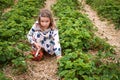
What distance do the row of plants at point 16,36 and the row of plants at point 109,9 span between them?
8.93 ft

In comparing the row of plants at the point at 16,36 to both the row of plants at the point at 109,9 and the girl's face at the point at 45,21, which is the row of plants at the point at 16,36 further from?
the row of plants at the point at 109,9

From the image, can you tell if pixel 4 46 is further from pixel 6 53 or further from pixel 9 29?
pixel 9 29

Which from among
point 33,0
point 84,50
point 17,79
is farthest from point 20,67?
point 33,0

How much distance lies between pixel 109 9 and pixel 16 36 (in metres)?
5.34

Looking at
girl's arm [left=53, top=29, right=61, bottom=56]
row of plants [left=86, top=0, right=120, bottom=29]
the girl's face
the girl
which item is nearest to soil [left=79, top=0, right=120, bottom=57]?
row of plants [left=86, top=0, right=120, bottom=29]

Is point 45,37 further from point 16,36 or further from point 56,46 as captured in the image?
point 16,36

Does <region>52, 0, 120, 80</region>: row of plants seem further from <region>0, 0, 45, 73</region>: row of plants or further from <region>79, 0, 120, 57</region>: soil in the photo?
<region>0, 0, 45, 73</region>: row of plants

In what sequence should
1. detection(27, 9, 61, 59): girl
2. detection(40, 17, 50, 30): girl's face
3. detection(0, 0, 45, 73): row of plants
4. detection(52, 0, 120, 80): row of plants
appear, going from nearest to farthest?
1. detection(52, 0, 120, 80): row of plants
2. detection(0, 0, 45, 73): row of plants
3. detection(40, 17, 50, 30): girl's face
4. detection(27, 9, 61, 59): girl

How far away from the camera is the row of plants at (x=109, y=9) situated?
10031 mm

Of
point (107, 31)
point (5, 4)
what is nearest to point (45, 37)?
point (107, 31)

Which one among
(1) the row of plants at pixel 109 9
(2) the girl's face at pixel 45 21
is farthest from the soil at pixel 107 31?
(2) the girl's face at pixel 45 21

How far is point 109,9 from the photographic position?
11.3 meters

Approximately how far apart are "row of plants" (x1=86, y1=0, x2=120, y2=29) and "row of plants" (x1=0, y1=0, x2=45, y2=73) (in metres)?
2.72

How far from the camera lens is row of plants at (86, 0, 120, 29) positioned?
10031 millimetres
